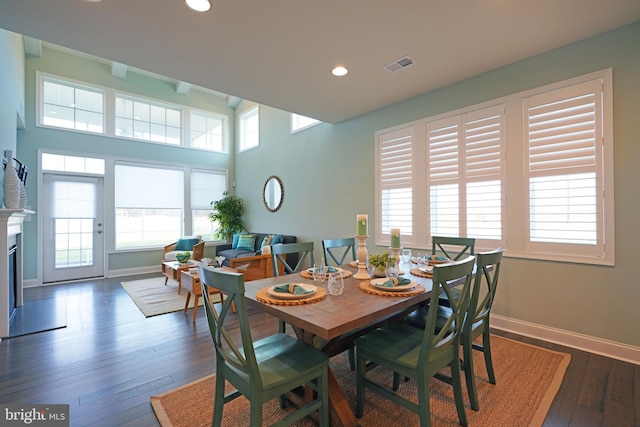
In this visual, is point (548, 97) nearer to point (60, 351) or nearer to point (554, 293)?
point (554, 293)

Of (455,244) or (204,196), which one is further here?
(204,196)

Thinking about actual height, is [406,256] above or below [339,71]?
below

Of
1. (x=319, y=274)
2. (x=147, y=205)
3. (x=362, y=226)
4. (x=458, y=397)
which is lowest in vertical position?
(x=458, y=397)

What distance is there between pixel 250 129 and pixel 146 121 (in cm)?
232

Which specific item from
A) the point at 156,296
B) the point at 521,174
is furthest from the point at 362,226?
the point at 156,296

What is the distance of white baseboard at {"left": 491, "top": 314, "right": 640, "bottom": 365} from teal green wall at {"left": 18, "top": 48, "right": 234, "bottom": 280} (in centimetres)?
644

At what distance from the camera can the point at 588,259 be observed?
2.58 m

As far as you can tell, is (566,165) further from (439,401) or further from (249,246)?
(249,246)

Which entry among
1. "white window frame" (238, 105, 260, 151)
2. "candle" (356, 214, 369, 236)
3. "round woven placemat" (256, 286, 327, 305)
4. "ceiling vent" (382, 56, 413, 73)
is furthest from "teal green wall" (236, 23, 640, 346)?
"white window frame" (238, 105, 260, 151)

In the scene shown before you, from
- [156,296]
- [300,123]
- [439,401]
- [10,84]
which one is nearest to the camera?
[439,401]

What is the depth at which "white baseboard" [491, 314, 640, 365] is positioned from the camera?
2404 mm

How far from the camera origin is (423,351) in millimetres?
1461

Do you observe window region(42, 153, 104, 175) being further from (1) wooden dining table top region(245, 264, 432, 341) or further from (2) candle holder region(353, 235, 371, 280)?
(2) candle holder region(353, 235, 371, 280)

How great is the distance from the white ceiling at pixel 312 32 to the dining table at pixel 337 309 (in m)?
2.04
